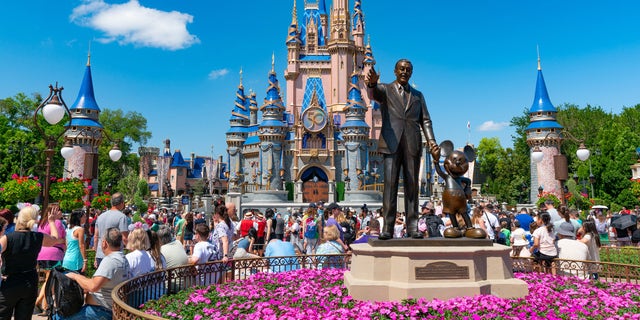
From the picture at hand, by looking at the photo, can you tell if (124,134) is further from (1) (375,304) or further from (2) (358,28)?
(1) (375,304)

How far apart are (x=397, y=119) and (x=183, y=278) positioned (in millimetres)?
4183

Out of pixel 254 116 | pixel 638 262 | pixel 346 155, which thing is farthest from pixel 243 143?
pixel 638 262

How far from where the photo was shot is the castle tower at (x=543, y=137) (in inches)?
1699

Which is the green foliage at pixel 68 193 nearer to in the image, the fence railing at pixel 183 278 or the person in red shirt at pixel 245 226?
the person in red shirt at pixel 245 226

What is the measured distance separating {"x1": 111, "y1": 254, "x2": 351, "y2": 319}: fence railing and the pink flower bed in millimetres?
239

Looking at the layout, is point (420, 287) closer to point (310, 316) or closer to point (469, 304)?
point (469, 304)

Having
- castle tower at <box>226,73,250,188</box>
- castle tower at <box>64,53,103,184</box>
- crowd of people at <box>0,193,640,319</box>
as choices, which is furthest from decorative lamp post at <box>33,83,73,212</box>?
castle tower at <box>226,73,250,188</box>

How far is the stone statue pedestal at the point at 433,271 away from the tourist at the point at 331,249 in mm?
2380

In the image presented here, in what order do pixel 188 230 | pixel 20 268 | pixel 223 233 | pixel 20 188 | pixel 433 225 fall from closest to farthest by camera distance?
pixel 20 268
pixel 223 233
pixel 433 225
pixel 188 230
pixel 20 188

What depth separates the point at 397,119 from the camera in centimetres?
704

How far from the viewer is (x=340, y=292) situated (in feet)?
21.1

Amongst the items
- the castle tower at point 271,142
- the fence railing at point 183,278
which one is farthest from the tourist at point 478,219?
the castle tower at point 271,142

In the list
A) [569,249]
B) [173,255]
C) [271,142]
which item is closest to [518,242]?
[569,249]

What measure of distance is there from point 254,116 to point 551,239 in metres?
45.1
